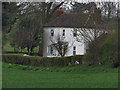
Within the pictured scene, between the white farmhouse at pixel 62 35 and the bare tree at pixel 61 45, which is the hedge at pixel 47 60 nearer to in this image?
the bare tree at pixel 61 45

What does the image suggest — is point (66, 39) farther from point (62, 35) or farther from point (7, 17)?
point (7, 17)

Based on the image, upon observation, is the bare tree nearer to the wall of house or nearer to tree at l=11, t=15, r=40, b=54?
the wall of house

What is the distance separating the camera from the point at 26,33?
4241 cm

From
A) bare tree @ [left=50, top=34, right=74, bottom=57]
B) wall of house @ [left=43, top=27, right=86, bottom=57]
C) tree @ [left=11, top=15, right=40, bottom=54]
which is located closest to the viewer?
bare tree @ [left=50, top=34, right=74, bottom=57]

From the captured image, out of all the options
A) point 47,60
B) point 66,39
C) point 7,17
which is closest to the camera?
point 47,60

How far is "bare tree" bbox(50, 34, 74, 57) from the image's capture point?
39075 mm

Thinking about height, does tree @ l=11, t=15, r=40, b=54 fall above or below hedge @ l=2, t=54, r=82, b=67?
above

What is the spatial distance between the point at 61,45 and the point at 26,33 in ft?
18.7

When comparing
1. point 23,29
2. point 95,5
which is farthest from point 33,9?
point 95,5

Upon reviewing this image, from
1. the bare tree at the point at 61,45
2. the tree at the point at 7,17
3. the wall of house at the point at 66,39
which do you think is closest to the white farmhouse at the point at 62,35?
the wall of house at the point at 66,39

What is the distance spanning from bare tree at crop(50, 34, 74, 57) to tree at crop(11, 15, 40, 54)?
269 cm

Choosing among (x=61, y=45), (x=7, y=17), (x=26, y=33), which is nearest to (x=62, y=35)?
(x=61, y=45)

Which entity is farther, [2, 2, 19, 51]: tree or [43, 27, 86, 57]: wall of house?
[43, 27, 86, 57]: wall of house

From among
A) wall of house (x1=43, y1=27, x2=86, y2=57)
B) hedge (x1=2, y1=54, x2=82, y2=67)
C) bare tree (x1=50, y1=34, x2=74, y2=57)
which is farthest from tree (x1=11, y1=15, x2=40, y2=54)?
hedge (x1=2, y1=54, x2=82, y2=67)
